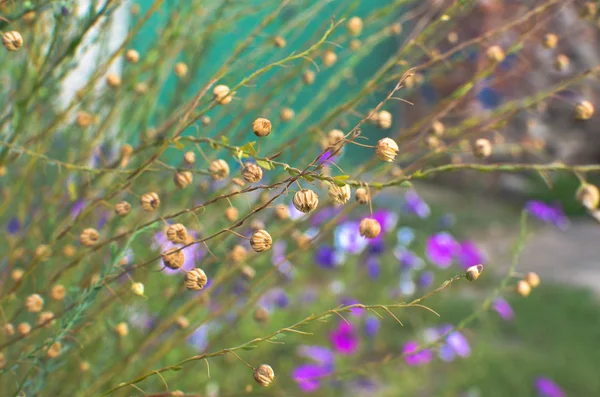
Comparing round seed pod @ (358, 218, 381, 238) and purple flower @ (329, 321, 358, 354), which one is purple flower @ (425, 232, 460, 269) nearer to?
purple flower @ (329, 321, 358, 354)

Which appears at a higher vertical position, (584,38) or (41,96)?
(41,96)

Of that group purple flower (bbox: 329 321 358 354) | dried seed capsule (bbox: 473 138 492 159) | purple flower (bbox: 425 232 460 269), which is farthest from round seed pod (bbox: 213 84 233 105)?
purple flower (bbox: 425 232 460 269)

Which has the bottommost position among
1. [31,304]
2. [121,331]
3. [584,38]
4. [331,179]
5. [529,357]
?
[584,38]

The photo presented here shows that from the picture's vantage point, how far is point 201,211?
0.59 metres

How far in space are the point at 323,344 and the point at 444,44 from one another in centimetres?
358

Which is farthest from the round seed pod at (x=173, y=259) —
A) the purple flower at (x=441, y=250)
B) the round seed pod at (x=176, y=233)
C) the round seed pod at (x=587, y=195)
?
the purple flower at (x=441, y=250)

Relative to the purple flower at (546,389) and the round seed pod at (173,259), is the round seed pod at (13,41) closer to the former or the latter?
the round seed pod at (173,259)

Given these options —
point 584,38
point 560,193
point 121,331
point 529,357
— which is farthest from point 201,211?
point 584,38

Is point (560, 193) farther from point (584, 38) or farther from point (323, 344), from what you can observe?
point (323, 344)

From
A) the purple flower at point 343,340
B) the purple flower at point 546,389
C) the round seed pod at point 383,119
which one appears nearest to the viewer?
the round seed pod at point 383,119

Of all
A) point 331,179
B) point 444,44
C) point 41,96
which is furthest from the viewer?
point 444,44

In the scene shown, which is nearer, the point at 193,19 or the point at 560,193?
the point at 193,19

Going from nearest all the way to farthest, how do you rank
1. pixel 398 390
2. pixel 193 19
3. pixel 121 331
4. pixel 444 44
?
pixel 121 331 < pixel 193 19 < pixel 398 390 < pixel 444 44

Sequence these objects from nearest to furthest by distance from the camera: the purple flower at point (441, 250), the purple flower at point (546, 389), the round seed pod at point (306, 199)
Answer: the round seed pod at point (306, 199)
the purple flower at point (546, 389)
the purple flower at point (441, 250)
